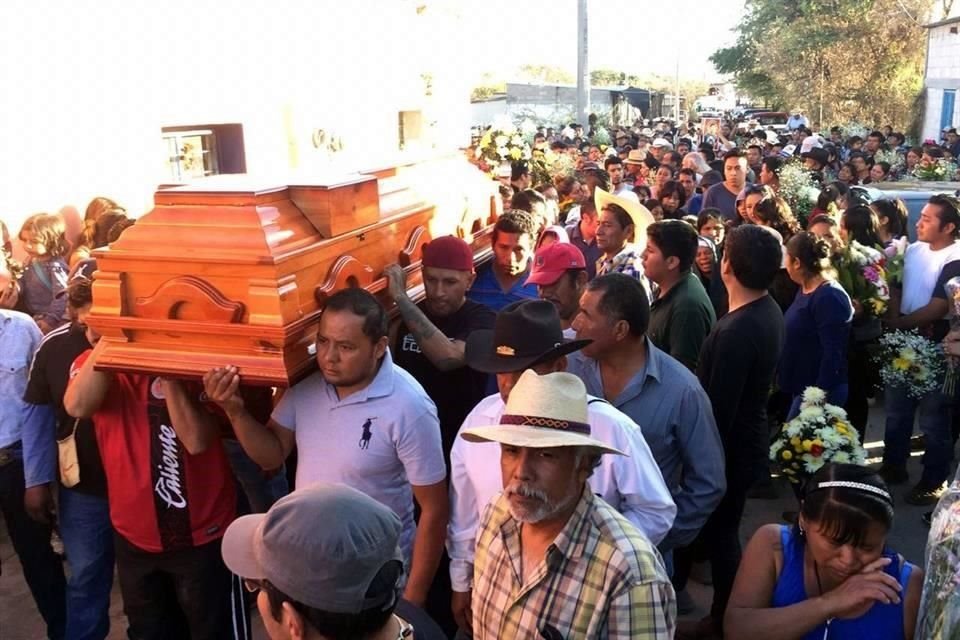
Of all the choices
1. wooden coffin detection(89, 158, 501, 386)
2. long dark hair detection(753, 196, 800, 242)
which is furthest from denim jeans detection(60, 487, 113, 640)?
long dark hair detection(753, 196, 800, 242)

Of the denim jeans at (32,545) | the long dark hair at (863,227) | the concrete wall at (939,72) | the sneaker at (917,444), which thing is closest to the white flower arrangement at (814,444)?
the long dark hair at (863,227)

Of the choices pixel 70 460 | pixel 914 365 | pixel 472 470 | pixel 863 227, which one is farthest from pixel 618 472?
pixel 863 227

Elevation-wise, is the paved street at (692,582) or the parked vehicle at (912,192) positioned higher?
the parked vehicle at (912,192)

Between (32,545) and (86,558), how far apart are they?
52cm

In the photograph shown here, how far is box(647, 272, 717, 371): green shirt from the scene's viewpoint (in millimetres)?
3721

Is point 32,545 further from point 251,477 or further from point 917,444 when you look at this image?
point 917,444

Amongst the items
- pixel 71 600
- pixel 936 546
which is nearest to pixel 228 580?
pixel 71 600

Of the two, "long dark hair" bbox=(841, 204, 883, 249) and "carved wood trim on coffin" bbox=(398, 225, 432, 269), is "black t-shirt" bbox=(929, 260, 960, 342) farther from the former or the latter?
"carved wood trim on coffin" bbox=(398, 225, 432, 269)

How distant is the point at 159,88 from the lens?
22.7 ft

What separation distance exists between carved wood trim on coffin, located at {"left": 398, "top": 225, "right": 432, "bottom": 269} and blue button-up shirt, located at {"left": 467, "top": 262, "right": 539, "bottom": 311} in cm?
70

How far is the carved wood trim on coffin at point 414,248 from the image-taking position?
3295 millimetres

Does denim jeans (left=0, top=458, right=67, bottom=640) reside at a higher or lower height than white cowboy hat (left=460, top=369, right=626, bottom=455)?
lower

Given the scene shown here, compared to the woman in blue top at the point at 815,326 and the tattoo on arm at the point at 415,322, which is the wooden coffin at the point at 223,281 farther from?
the woman in blue top at the point at 815,326

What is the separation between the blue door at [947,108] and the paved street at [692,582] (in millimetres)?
18631
